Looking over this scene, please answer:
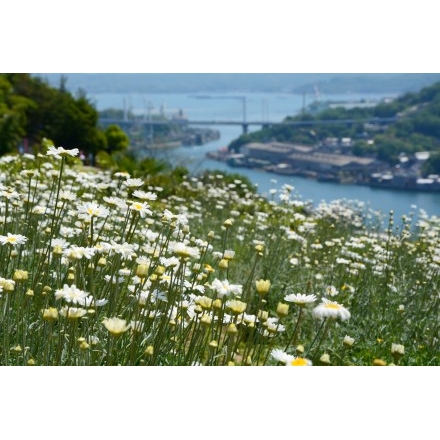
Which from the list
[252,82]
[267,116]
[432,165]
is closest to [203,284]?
[252,82]

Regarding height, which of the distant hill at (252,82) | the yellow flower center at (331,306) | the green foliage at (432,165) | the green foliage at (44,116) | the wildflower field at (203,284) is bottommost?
the wildflower field at (203,284)

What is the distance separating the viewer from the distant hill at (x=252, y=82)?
3932 mm

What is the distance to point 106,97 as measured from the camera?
5.05 m

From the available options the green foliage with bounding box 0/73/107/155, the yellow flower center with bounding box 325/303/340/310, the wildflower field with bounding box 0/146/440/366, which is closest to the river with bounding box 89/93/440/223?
the wildflower field with bounding box 0/146/440/366

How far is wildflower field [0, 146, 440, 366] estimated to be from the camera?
6.23 ft

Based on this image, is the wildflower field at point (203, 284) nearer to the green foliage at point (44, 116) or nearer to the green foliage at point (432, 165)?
the green foliage at point (432, 165)

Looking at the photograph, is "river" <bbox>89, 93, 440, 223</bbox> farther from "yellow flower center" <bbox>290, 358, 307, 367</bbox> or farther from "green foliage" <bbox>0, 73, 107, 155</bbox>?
"yellow flower center" <bbox>290, 358, 307, 367</bbox>

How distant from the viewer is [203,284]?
2359 mm

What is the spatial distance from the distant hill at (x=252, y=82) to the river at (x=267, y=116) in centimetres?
11

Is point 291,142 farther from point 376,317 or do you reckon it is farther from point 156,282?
point 156,282

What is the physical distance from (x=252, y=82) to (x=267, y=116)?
31.2 inches

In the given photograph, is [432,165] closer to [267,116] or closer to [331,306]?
[267,116]

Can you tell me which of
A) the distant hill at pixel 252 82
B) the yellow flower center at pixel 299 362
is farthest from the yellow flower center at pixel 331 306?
the distant hill at pixel 252 82
